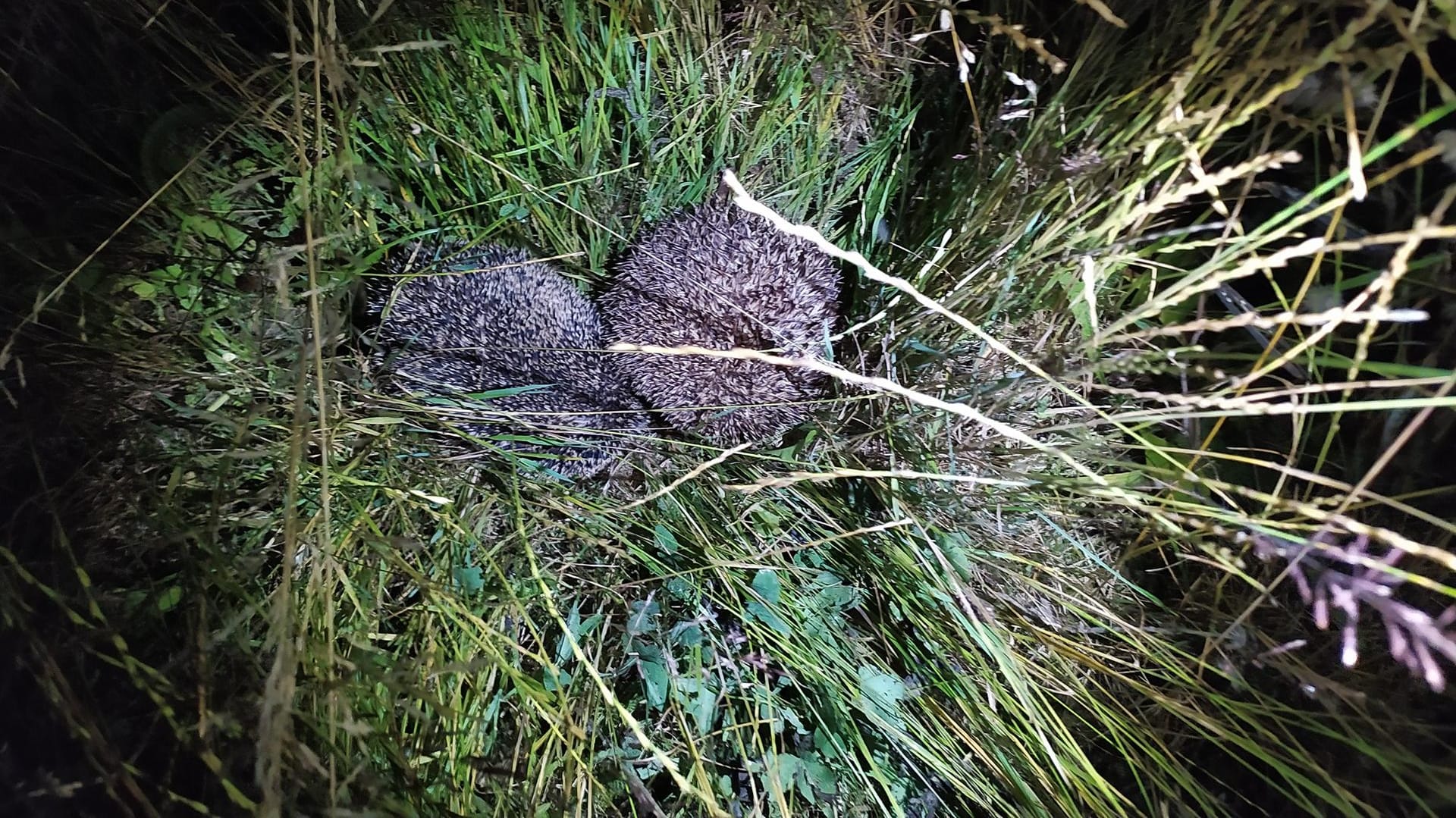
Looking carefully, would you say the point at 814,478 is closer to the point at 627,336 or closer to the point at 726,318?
the point at 726,318

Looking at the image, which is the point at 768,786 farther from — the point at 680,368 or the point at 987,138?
the point at 987,138

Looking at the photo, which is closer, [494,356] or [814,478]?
[814,478]

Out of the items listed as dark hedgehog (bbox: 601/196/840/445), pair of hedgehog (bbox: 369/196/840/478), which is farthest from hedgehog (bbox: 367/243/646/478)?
dark hedgehog (bbox: 601/196/840/445)

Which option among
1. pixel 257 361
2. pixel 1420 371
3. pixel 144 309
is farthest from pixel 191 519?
pixel 1420 371

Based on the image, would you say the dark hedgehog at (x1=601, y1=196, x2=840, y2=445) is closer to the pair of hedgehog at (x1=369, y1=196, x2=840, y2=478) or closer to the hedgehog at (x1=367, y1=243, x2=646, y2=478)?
the pair of hedgehog at (x1=369, y1=196, x2=840, y2=478)

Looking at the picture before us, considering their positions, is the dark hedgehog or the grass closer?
the grass

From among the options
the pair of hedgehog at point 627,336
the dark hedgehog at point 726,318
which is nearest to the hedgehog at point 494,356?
the pair of hedgehog at point 627,336

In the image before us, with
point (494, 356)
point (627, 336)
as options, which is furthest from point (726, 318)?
point (494, 356)
